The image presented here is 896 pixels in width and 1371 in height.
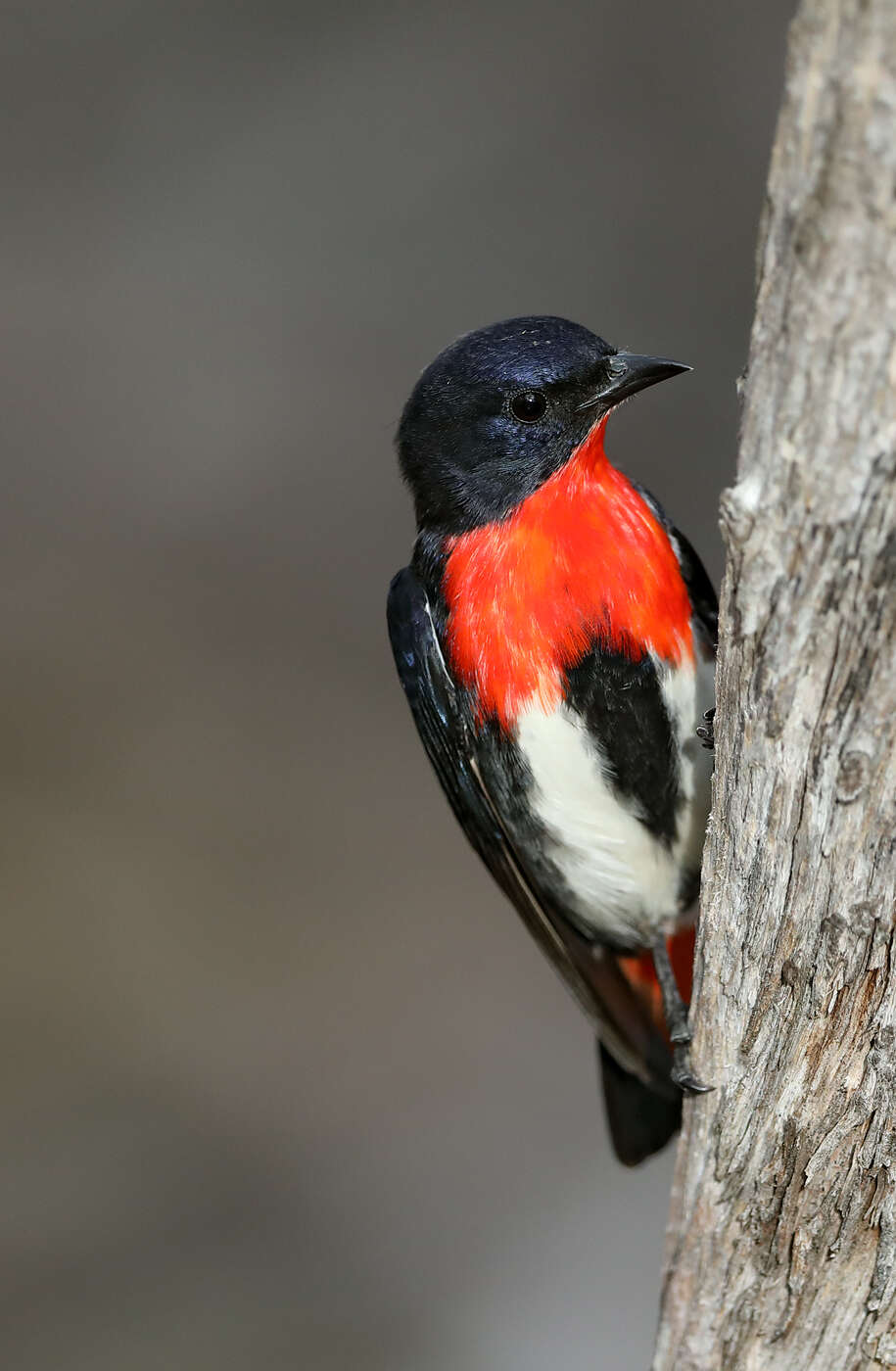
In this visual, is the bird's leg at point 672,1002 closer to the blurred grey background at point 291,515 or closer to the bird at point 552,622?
the bird at point 552,622

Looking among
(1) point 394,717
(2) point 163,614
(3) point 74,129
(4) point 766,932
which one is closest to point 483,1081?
(1) point 394,717

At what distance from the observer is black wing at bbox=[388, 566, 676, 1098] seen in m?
2.64

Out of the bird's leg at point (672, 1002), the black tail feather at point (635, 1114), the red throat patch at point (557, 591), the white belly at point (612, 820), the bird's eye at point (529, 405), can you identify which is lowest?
the black tail feather at point (635, 1114)

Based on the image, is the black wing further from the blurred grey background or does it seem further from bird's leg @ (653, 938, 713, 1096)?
the blurred grey background

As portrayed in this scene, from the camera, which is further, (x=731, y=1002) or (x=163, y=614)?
(x=163, y=614)

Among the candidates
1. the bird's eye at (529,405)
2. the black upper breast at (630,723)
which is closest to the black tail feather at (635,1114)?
the black upper breast at (630,723)

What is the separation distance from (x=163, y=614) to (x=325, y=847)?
1453 millimetres

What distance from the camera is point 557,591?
247cm

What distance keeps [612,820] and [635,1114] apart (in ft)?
2.80

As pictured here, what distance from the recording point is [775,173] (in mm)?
1476

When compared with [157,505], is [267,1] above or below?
above

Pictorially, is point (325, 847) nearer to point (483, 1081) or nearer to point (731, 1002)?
point (483, 1081)

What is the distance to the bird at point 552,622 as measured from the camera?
2486 mm

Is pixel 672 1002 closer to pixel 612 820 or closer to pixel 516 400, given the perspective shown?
pixel 612 820
